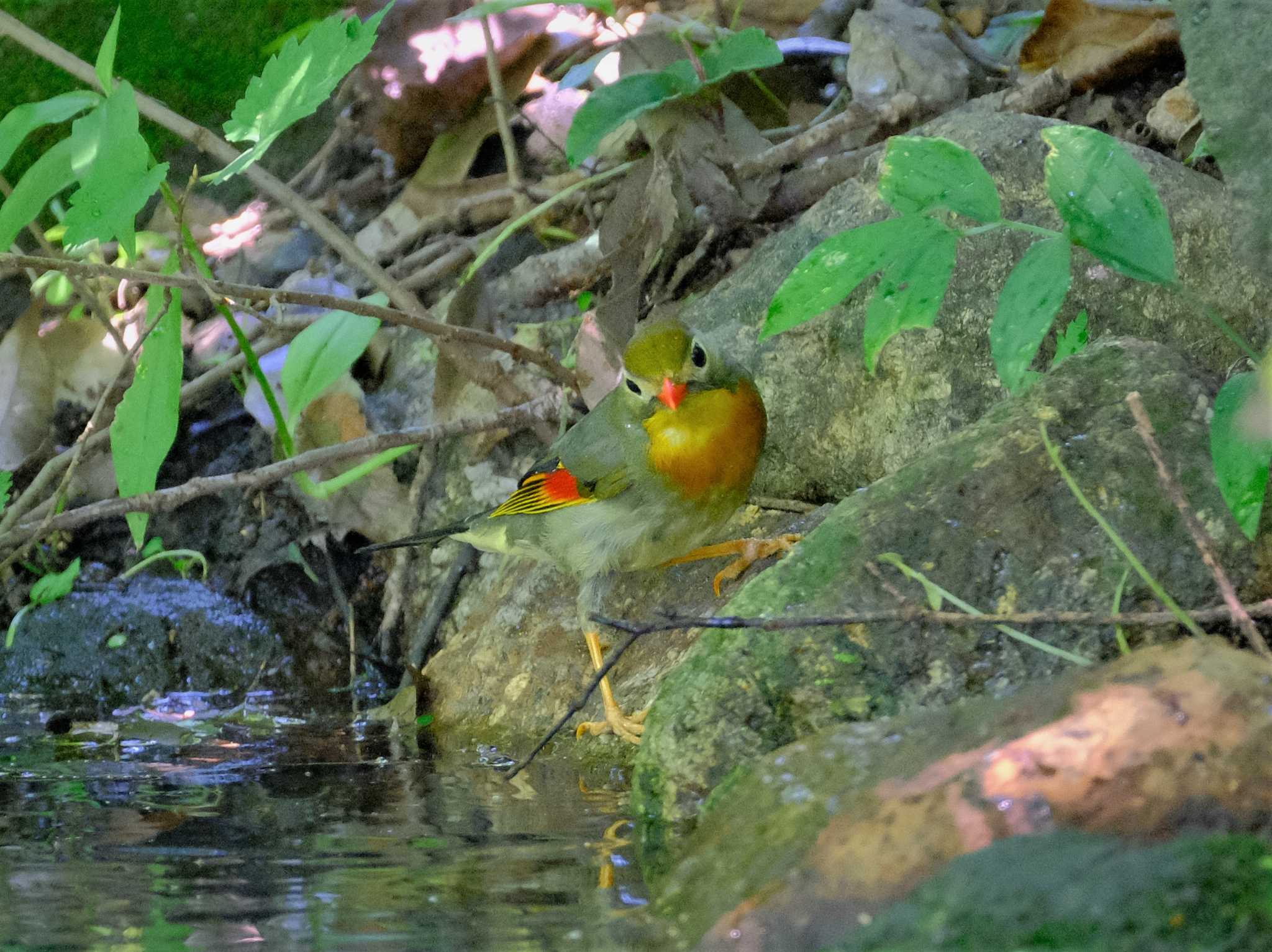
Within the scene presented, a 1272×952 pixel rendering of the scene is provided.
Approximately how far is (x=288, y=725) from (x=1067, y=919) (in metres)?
2.93

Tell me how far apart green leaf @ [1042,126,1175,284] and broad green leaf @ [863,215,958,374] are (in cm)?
21

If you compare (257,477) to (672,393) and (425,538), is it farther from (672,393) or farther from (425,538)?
(672,393)

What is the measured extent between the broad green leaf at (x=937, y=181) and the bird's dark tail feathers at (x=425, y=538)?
2.14 m

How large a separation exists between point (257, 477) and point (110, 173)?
4.31 feet

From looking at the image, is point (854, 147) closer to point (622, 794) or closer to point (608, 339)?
point (608, 339)

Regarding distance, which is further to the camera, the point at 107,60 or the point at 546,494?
the point at 546,494

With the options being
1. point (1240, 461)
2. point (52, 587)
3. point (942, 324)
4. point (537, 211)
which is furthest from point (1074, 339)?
point (52, 587)

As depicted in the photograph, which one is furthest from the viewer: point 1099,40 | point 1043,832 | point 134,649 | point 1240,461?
point 134,649

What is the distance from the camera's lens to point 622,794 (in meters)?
3.02

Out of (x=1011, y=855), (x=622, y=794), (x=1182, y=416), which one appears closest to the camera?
(x=1011, y=855)

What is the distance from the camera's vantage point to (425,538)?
4.39 meters

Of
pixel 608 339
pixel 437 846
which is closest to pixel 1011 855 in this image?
pixel 437 846

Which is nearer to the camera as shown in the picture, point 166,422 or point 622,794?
point 622,794

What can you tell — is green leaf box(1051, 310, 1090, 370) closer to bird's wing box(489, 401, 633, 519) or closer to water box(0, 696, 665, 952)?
bird's wing box(489, 401, 633, 519)
